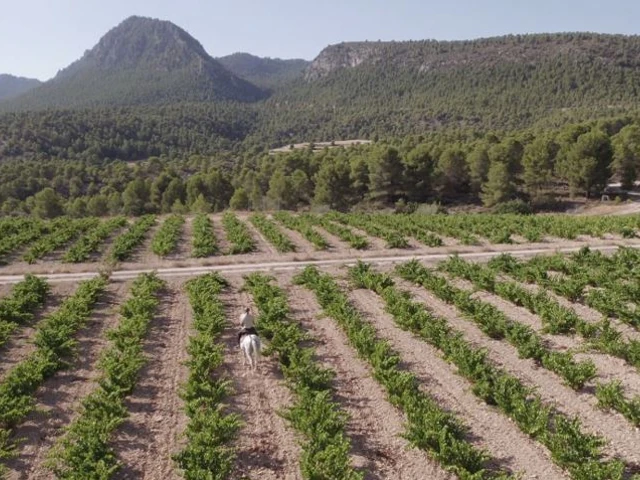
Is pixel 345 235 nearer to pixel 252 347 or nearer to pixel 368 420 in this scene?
pixel 252 347

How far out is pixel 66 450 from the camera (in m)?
10.1

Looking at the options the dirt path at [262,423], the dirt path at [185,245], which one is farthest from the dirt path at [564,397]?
the dirt path at [185,245]

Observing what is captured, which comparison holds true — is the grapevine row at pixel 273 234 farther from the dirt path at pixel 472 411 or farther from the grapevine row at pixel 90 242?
the dirt path at pixel 472 411

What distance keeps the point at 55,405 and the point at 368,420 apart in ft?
25.5

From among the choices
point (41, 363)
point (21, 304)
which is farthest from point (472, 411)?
point (21, 304)

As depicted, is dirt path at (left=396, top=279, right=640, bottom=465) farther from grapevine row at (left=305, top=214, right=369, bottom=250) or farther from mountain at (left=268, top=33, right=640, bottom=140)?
mountain at (left=268, top=33, right=640, bottom=140)

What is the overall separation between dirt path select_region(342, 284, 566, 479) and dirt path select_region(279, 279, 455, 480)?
1.29 m

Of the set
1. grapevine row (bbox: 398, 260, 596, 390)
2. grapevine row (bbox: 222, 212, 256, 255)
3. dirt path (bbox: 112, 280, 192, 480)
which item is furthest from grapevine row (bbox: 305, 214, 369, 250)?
dirt path (bbox: 112, 280, 192, 480)

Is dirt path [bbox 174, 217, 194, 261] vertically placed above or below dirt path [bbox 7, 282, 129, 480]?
→ below

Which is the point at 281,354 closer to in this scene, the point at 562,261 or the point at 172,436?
the point at 172,436

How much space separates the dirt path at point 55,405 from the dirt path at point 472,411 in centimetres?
877

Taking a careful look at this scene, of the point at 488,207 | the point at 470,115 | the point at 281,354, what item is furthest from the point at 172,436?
the point at 470,115

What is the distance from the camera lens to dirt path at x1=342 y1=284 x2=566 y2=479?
32.5ft

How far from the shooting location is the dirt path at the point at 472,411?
9.91 metres
